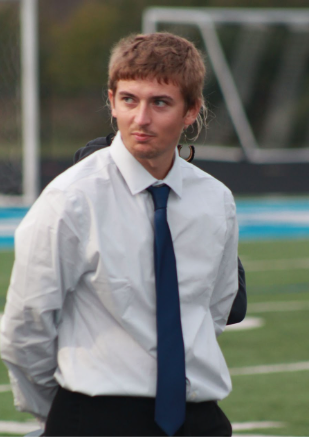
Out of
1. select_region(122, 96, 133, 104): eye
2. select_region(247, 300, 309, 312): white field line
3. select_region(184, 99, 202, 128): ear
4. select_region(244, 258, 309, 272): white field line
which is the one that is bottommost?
select_region(244, 258, 309, 272): white field line

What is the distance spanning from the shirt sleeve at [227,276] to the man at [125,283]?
0.13 meters

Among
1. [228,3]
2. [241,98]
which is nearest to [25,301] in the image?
[241,98]

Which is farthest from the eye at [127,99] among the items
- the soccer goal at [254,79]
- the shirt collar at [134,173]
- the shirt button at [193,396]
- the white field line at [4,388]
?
the soccer goal at [254,79]

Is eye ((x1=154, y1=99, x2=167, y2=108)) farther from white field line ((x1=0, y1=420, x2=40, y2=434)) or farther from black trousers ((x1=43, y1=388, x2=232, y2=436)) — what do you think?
white field line ((x1=0, y1=420, x2=40, y2=434))

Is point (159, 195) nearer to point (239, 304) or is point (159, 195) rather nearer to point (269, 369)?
point (239, 304)

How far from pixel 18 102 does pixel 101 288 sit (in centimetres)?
1504

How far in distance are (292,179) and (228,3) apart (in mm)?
26069

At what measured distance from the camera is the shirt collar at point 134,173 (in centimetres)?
239

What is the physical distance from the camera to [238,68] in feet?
71.8

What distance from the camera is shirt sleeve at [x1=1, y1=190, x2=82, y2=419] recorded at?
229 centimetres

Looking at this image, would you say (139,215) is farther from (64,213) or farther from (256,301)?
(256,301)

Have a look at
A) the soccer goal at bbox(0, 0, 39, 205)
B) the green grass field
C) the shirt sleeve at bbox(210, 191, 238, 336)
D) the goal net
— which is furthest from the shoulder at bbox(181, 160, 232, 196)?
the goal net

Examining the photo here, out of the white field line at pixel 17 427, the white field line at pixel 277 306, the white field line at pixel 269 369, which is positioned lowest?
the white field line at pixel 277 306

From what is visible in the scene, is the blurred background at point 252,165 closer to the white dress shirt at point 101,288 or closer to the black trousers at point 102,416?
the white dress shirt at point 101,288
